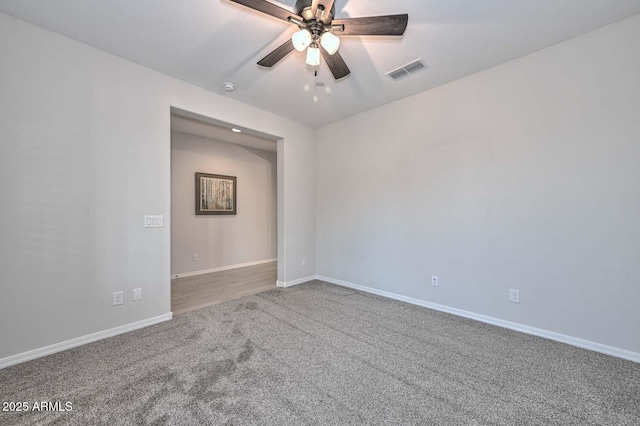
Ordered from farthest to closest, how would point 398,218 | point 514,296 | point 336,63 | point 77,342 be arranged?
point 398,218
point 514,296
point 77,342
point 336,63

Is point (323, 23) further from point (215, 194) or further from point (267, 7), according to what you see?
point (215, 194)

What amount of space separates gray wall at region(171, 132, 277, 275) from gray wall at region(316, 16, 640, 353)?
3152 mm

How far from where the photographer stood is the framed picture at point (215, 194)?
5.13 m

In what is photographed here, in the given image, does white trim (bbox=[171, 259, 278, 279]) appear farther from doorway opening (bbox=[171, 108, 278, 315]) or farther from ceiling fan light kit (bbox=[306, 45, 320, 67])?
ceiling fan light kit (bbox=[306, 45, 320, 67])

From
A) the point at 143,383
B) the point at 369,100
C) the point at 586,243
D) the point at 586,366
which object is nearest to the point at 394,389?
the point at 586,366

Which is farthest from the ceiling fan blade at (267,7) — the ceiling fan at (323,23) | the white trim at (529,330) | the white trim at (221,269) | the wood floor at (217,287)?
the white trim at (221,269)

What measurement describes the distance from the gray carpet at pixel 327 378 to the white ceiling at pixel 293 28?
2773 mm

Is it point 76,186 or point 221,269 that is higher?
point 76,186

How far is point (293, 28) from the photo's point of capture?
86.3 inches

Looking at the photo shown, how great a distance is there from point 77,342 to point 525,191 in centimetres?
451

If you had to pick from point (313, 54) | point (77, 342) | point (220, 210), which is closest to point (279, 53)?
point (313, 54)

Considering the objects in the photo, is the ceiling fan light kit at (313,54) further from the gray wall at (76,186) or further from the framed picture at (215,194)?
the framed picture at (215,194)

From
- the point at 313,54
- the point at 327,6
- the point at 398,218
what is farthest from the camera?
the point at 398,218

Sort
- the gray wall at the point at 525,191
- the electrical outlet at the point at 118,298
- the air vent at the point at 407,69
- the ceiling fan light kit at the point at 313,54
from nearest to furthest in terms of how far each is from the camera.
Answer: the ceiling fan light kit at the point at 313,54
the gray wall at the point at 525,191
the electrical outlet at the point at 118,298
the air vent at the point at 407,69
